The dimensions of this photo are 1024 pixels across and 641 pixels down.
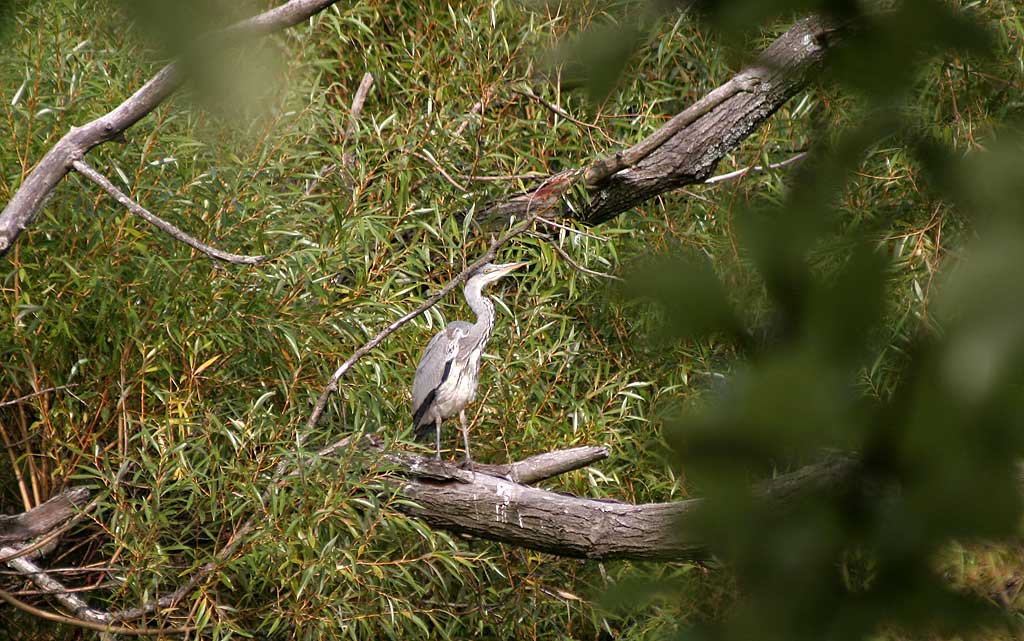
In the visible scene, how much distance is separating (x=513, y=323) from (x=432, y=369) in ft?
2.02

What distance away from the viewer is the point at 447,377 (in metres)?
3.03

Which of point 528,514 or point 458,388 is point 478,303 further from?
point 528,514

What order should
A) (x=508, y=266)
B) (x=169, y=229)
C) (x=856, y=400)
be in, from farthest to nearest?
(x=508, y=266) < (x=169, y=229) < (x=856, y=400)

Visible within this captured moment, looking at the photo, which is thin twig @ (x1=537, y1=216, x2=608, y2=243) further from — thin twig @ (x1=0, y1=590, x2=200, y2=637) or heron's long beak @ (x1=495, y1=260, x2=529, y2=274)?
thin twig @ (x1=0, y1=590, x2=200, y2=637)

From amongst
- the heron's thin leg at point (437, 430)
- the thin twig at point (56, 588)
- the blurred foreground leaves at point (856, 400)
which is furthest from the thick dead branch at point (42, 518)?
the blurred foreground leaves at point (856, 400)

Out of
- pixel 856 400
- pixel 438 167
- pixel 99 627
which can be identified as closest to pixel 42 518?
pixel 99 627

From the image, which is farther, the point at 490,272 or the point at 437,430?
the point at 490,272

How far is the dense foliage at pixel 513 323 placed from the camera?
288 mm

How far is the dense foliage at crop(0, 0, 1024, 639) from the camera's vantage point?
288 mm

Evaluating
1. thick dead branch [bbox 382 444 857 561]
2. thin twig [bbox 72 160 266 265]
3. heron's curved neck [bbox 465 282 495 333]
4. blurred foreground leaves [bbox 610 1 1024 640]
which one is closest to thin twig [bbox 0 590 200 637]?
thick dead branch [bbox 382 444 857 561]

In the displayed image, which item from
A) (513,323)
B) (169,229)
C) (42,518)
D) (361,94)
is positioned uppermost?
(169,229)

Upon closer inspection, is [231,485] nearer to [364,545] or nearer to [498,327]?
[364,545]

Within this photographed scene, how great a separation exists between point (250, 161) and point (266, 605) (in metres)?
1.16

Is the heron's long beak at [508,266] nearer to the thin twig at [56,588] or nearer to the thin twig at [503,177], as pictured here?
the thin twig at [503,177]
